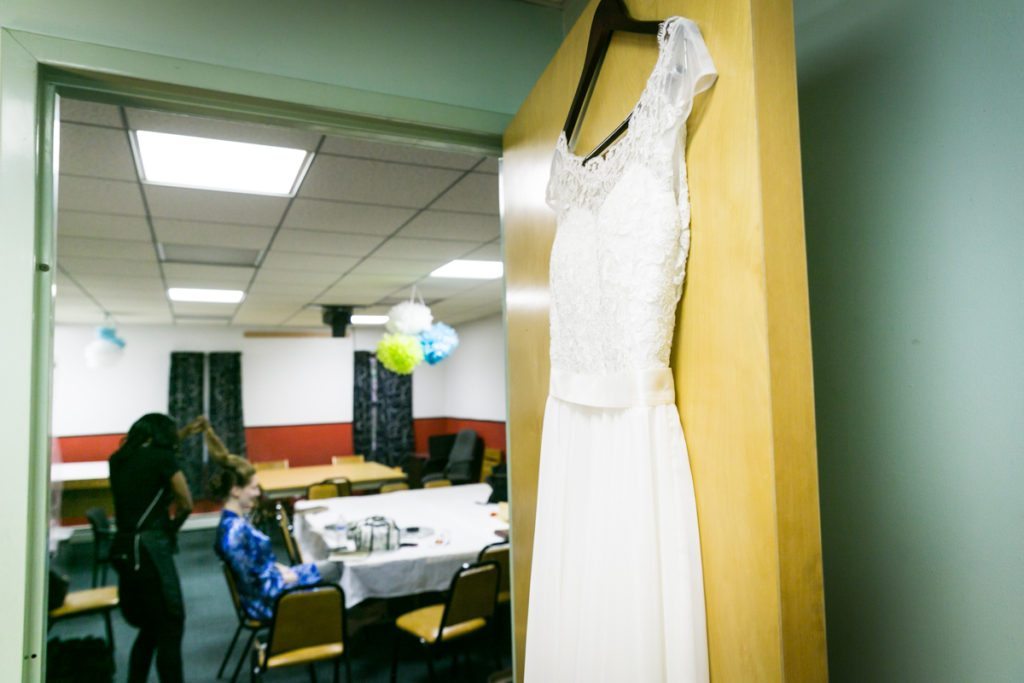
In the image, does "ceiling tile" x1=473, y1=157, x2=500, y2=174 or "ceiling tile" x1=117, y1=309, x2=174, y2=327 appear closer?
"ceiling tile" x1=473, y1=157, x2=500, y2=174

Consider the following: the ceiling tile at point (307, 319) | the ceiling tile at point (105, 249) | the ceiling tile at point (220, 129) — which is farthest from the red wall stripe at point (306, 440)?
the ceiling tile at point (220, 129)

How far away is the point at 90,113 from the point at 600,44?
7.69 ft

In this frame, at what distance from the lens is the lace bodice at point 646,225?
0.77 meters

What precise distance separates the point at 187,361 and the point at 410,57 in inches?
347

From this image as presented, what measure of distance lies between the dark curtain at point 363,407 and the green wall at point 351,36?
8.93m

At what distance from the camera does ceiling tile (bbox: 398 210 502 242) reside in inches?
154

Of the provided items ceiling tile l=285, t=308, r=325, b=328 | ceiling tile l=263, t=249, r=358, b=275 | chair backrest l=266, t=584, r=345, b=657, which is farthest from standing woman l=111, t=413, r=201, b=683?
ceiling tile l=285, t=308, r=325, b=328

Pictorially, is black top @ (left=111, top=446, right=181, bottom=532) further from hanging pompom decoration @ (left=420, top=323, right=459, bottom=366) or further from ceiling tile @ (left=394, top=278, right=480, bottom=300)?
ceiling tile @ (left=394, top=278, right=480, bottom=300)

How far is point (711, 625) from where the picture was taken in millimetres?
734

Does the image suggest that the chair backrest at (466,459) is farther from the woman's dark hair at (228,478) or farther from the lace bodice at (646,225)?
the lace bodice at (646,225)

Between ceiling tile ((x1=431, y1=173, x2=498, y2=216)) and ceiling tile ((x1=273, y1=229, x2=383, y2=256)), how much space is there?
0.90 meters

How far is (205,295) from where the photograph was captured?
6582 mm

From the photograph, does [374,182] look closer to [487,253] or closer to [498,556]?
[487,253]

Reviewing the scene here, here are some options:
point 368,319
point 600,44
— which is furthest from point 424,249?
point 368,319
